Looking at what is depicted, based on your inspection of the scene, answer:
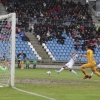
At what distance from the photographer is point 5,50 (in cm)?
1991

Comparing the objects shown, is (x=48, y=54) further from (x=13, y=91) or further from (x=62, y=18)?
(x=13, y=91)

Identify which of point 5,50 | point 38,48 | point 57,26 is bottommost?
point 38,48

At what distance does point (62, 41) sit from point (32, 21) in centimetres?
412

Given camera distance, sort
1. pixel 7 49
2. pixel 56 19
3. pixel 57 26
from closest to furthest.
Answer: pixel 7 49, pixel 57 26, pixel 56 19

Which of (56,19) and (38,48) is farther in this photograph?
(56,19)

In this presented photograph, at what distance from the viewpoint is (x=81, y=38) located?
151 feet

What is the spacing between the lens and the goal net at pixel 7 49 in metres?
17.9

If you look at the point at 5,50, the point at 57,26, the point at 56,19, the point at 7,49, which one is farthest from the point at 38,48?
the point at 7,49

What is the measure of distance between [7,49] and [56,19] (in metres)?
27.5

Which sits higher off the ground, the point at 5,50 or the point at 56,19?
the point at 56,19

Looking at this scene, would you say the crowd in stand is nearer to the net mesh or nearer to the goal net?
the net mesh

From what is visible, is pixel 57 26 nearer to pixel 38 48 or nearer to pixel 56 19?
pixel 56 19

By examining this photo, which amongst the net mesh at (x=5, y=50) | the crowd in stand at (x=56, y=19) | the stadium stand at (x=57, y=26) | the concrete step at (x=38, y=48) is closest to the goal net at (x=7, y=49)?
the net mesh at (x=5, y=50)

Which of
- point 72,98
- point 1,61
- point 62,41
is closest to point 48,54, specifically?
point 62,41
